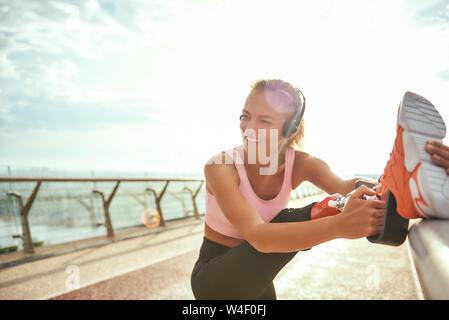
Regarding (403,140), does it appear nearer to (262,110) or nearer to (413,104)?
(413,104)

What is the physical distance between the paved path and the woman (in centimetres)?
262

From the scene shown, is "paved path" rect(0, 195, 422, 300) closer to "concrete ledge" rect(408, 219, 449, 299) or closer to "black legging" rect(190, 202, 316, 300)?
"black legging" rect(190, 202, 316, 300)

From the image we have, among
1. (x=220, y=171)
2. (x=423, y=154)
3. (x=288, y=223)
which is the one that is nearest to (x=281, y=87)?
(x=220, y=171)

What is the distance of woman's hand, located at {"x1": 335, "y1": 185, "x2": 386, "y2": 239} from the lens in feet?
2.55

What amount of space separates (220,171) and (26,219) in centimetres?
540

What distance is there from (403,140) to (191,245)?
5.90m

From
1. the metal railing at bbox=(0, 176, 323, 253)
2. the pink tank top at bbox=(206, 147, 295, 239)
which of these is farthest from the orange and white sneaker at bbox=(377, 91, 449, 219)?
the metal railing at bbox=(0, 176, 323, 253)

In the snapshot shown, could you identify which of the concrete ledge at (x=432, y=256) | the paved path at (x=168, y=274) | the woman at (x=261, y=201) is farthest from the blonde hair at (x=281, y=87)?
the paved path at (x=168, y=274)

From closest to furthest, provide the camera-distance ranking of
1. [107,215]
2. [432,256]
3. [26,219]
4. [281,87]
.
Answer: [432,256], [281,87], [26,219], [107,215]

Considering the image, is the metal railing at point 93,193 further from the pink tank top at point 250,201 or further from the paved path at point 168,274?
the pink tank top at point 250,201

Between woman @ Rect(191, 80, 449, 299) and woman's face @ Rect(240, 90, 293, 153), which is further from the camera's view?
woman's face @ Rect(240, 90, 293, 153)

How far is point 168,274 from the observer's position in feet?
15.0

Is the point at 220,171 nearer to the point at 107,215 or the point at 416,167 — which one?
the point at 416,167

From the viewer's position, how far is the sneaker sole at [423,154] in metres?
0.61
